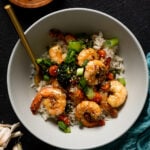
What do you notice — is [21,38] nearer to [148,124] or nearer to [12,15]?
[12,15]

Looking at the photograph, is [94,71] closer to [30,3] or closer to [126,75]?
[126,75]

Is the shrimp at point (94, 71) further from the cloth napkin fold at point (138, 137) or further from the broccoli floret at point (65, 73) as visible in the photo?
the cloth napkin fold at point (138, 137)

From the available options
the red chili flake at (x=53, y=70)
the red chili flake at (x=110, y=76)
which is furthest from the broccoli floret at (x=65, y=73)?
the red chili flake at (x=110, y=76)

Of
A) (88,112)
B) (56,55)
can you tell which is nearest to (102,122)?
(88,112)

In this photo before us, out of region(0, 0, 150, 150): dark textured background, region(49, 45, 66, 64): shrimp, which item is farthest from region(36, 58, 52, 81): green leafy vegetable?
region(0, 0, 150, 150): dark textured background

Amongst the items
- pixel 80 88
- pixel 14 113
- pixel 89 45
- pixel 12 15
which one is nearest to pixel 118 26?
pixel 89 45

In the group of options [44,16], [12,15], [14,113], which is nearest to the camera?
[12,15]
